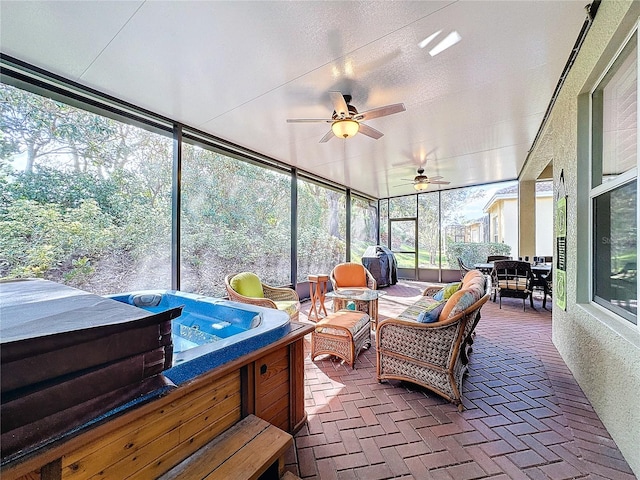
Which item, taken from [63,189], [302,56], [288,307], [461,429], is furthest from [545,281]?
[63,189]

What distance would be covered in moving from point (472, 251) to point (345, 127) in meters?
6.75

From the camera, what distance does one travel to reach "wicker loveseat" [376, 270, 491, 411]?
209 cm

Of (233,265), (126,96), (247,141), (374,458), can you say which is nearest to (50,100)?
(126,96)

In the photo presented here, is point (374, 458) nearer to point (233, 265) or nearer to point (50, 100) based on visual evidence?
point (233, 265)

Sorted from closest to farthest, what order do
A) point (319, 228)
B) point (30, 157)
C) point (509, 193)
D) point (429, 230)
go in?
1. point (30, 157)
2. point (319, 228)
3. point (509, 193)
4. point (429, 230)

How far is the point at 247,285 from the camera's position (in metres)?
3.56

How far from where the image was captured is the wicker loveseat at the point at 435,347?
2092 mm

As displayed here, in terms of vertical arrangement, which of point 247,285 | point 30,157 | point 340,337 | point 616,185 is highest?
point 30,157

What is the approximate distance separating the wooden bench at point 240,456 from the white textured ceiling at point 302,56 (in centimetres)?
251

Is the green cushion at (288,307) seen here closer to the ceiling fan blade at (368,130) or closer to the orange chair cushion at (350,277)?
the orange chair cushion at (350,277)

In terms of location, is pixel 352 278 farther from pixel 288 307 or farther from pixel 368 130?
pixel 368 130

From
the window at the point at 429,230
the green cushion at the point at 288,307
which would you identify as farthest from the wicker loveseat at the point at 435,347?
the window at the point at 429,230

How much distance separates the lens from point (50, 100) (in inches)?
101

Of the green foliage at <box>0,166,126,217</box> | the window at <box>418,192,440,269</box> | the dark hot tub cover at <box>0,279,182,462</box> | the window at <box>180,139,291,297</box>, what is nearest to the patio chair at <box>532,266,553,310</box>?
the window at <box>418,192,440,269</box>
